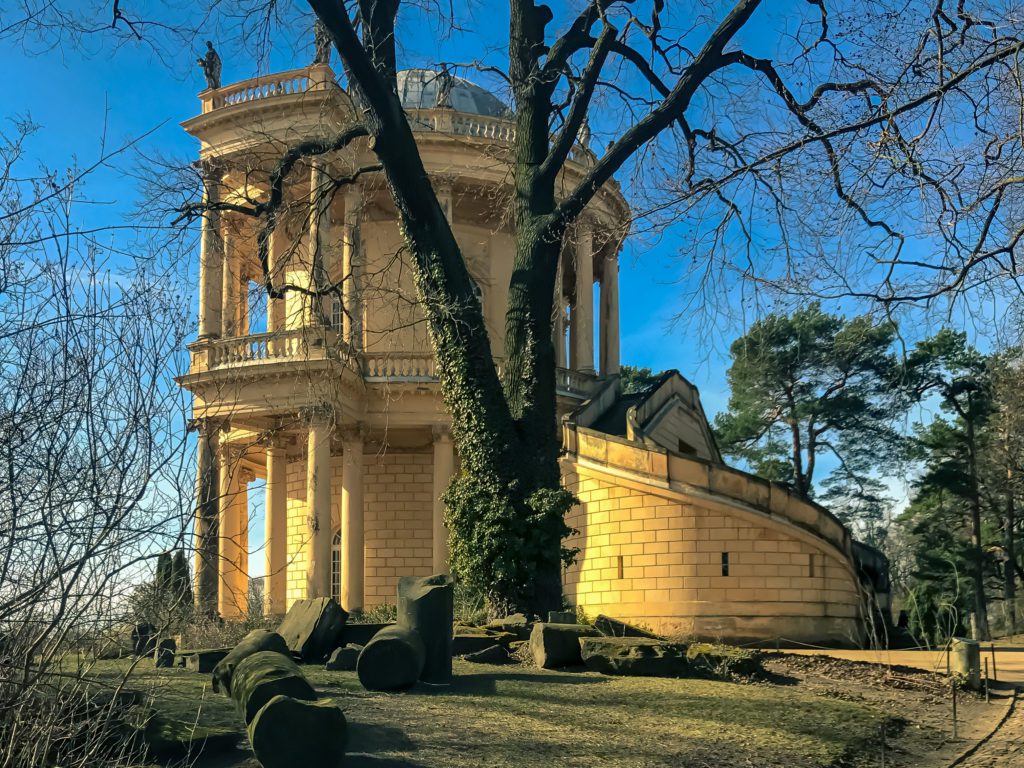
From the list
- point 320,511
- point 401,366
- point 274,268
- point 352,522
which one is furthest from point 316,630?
point 401,366

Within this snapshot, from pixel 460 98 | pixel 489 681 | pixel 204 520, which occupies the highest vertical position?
pixel 460 98

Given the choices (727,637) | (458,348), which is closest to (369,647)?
(458,348)

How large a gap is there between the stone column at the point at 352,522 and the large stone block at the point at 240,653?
20.1m

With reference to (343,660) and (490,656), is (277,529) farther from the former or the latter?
(343,660)

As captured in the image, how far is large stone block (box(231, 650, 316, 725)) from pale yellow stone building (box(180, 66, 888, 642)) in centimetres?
743

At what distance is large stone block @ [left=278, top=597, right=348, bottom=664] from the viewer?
1141cm

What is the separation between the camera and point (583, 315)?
1419 inches

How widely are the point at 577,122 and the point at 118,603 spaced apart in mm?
11970

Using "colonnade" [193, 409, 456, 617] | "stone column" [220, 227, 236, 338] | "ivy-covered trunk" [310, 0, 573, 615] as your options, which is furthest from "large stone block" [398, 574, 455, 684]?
"colonnade" [193, 409, 456, 617]

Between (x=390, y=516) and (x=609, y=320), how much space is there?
10.9m

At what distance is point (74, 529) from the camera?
5.62 m

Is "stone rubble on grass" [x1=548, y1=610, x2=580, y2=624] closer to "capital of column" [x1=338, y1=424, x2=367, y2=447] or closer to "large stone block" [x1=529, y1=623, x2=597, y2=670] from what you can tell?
"large stone block" [x1=529, y1=623, x2=597, y2=670]

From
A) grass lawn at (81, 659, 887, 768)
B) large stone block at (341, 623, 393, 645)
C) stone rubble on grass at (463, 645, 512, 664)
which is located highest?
large stone block at (341, 623, 393, 645)

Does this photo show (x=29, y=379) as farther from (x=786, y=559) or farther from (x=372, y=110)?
(x=786, y=559)
